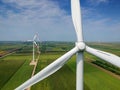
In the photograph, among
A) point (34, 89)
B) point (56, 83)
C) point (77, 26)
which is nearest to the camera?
point (77, 26)

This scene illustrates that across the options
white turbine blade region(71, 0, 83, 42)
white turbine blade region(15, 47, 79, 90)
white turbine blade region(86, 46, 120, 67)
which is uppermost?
white turbine blade region(71, 0, 83, 42)

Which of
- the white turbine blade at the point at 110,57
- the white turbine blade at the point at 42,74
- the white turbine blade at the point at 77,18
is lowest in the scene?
the white turbine blade at the point at 42,74

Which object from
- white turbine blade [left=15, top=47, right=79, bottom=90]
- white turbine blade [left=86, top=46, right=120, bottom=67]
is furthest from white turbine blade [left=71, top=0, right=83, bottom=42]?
white turbine blade [left=15, top=47, right=79, bottom=90]

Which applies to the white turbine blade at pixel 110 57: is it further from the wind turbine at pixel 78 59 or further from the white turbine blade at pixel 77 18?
the white turbine blade at pixel 77 18

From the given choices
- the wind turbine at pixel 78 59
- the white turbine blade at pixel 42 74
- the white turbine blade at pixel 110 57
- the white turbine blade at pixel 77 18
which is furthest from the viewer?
the white turbine blade at pixel 77 18

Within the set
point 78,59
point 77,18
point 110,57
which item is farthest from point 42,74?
point 77,18

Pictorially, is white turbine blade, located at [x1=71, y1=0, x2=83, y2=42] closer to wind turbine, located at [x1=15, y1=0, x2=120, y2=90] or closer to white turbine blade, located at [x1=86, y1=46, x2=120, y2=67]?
wind turbine, located at [x1=15, y1=0, x2=120, y2=90]

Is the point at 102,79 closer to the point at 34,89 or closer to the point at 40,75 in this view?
the point at 34,89

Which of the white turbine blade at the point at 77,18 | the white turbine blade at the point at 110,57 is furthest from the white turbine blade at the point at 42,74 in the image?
the white turbine blade at the point at 110,57

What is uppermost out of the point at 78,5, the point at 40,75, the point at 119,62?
the point at 78,5

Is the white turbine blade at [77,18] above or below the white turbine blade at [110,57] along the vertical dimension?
above

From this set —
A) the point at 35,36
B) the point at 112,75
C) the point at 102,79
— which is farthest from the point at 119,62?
the point at 35,36
